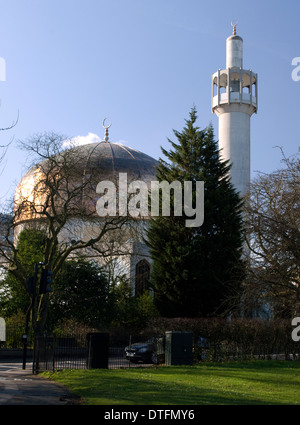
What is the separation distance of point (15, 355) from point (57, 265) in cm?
470

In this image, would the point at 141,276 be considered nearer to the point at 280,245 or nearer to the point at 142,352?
the point at 142,352

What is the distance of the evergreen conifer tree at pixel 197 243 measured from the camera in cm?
2747

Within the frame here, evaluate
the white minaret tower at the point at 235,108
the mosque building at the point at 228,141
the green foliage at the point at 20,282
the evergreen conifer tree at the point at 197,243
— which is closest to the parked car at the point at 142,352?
the evergreen conifer tree at the point at 197,243

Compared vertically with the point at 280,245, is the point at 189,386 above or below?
below

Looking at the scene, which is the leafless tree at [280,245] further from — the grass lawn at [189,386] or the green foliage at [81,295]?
the green foliage at [81,295]

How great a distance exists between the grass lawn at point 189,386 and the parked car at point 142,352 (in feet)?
11.9

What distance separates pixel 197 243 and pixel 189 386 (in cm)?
1561

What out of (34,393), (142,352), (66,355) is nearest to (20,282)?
(142,352)

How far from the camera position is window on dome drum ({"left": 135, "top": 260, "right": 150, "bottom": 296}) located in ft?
129

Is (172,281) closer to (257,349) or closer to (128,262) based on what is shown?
A: (257,349)

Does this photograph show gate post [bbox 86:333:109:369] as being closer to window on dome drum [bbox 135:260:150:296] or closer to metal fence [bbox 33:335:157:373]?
metal fence [bbox 33:335:157:373]

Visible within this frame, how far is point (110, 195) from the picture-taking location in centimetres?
2588

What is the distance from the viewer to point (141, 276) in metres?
39.4
